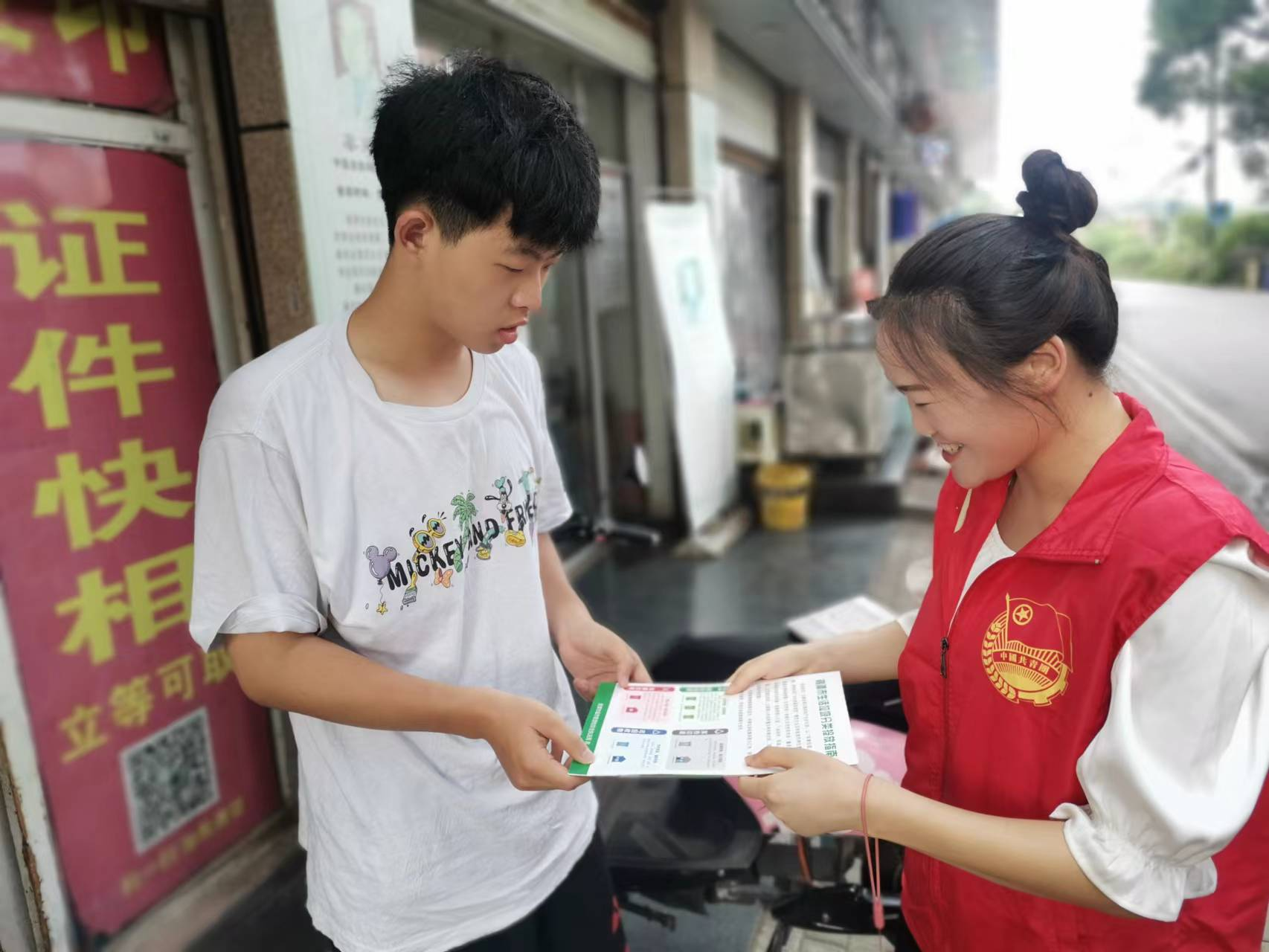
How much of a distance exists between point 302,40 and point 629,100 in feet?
12.1

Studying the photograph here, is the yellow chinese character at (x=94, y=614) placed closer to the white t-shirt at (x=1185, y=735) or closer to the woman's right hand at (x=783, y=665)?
the woman's right hand at (x=783, y=665)

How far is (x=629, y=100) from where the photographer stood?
546 cm

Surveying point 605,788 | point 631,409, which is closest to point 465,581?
point 605,788

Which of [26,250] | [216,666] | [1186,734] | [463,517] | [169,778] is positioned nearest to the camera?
[1186,734]

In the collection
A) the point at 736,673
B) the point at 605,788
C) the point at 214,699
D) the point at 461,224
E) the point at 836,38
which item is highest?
the point at 836,38

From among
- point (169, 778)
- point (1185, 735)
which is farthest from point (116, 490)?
point (1185, 735)

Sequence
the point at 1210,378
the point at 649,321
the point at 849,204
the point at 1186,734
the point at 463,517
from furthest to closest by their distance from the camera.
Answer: the point at 849,204 → the point at 1210,378 → the point at 649,321 → the point at 463,517 → the point at 1186,734

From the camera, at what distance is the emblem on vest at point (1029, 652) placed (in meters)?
1.08

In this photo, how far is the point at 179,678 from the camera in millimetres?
2211

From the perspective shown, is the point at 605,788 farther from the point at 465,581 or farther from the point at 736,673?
the point at 465,581

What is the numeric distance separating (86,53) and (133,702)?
1.49 meters

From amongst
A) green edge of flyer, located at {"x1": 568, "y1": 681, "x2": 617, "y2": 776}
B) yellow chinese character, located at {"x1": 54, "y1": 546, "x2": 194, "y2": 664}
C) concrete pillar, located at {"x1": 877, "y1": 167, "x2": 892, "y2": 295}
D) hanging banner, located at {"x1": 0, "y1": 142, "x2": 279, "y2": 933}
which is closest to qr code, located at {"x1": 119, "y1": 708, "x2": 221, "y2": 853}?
hanging banner, located at {"x1": 0, "y1": 142, "x2": 279, "y2": 933}

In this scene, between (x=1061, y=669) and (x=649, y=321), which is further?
(x=649, y=321)

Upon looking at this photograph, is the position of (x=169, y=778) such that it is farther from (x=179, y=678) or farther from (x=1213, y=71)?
(x=1213, y=71)
